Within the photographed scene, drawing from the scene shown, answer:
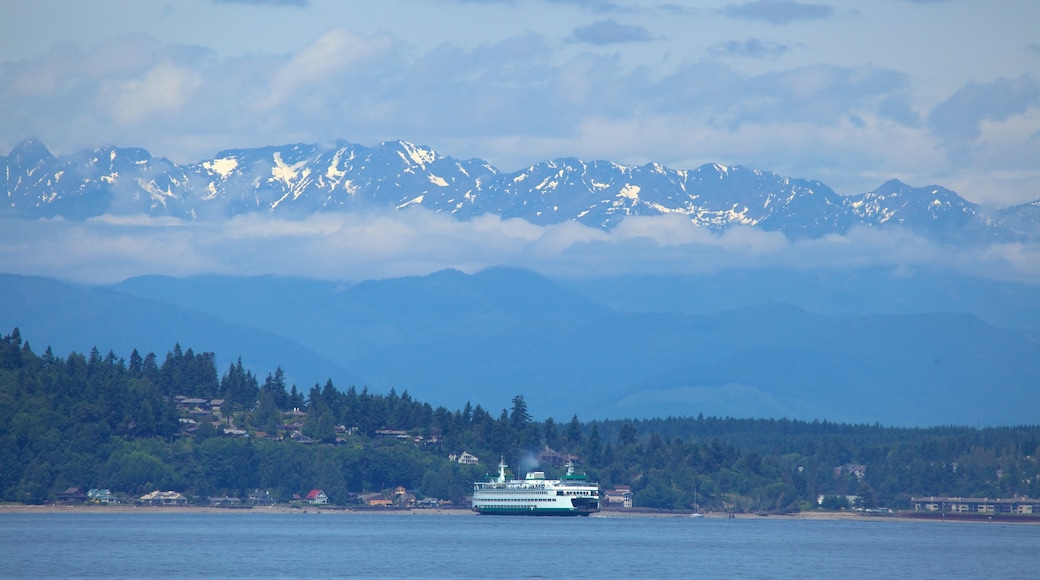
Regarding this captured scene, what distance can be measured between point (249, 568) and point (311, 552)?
16745 millimetres

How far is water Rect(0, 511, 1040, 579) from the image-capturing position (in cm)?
12419

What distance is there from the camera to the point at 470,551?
473 ft

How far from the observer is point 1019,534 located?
196 m

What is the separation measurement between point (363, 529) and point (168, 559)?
48.8 meters

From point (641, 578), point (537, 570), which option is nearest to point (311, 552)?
point (537, 570)

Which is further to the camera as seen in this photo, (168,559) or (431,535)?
(431,535)

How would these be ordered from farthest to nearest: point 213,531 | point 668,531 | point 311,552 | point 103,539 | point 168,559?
point 668,531 < point 213,531 < point 103,539 < point 311,552 < point 168,559

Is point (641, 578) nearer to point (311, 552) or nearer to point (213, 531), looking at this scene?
point (311, 552)

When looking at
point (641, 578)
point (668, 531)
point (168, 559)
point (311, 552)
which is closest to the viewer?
point (641, 578)

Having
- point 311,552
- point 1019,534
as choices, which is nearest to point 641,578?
point 311,552

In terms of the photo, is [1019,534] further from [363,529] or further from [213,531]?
[213,531]

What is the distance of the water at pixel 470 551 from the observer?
4889 inches

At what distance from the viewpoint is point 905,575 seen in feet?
421

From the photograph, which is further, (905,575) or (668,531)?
(668,531)
